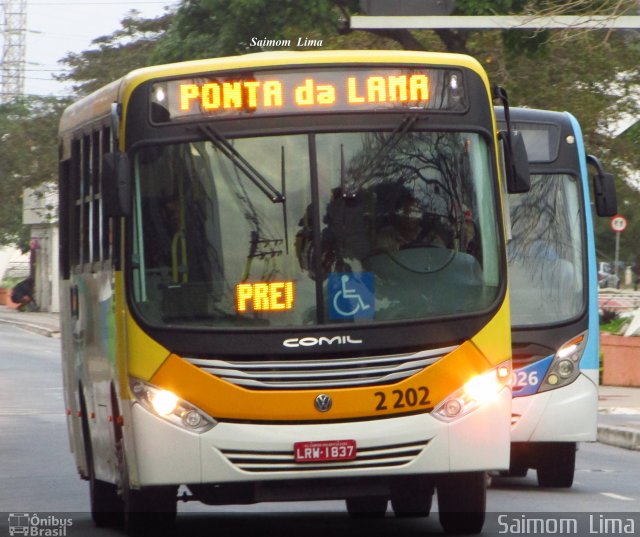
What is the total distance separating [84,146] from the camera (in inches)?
461

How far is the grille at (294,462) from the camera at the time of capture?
9445 mm

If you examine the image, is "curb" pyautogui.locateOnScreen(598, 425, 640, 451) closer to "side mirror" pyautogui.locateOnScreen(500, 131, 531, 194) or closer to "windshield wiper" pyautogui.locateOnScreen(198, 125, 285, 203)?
"side mirror" pyautogui.locateOnScreen(500, 131, 531, 194)

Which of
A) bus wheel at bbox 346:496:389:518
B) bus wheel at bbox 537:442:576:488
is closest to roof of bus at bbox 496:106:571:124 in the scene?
bus wheel at bbox 537:442:576:488

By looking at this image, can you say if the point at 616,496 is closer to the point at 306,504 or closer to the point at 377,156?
the point at 306,504

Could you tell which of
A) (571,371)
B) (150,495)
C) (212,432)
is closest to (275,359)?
(212,432)

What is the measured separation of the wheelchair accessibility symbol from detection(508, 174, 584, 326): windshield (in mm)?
4766

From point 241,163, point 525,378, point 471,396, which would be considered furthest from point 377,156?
point 525,378

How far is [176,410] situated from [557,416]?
16.4ft

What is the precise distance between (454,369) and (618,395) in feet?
56.2

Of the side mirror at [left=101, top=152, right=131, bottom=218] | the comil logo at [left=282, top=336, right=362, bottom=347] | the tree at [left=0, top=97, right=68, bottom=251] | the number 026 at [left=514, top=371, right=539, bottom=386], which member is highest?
the tree at [left=0, top=97, right=68, bottom=251]

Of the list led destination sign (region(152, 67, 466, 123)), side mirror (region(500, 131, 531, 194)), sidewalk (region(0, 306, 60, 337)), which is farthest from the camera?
sidewalk (region(0, 306, 60, 337))

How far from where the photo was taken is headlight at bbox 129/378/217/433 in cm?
949

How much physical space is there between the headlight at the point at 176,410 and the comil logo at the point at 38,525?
1.88 metres

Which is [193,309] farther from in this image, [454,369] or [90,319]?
[90,319]
